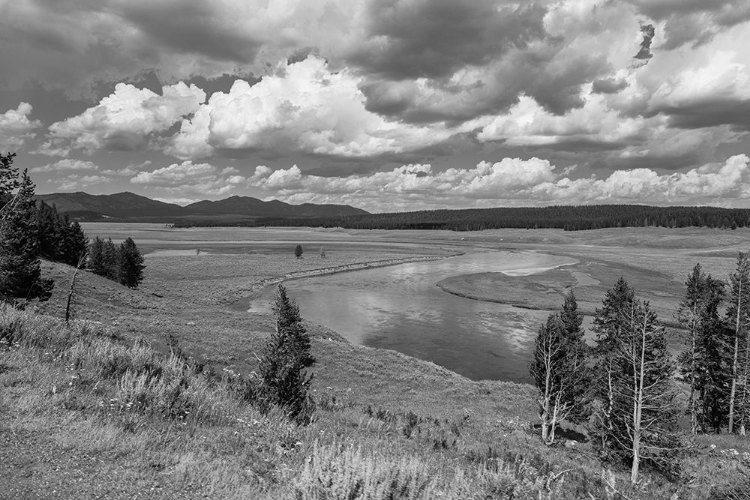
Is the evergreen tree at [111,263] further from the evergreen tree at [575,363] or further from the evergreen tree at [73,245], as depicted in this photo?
the evergreen tree at [575,363]

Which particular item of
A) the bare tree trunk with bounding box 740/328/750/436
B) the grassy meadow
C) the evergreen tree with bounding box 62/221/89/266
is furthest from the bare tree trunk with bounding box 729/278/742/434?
the evergreen tree with bounding box 62/221/89/266

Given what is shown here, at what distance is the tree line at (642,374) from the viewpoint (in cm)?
1927

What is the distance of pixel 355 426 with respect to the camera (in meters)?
11.8

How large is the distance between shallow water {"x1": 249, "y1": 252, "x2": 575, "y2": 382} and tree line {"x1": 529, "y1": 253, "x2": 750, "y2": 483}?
8187 mm

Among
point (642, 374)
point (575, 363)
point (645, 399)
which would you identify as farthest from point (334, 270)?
point (642, 374)

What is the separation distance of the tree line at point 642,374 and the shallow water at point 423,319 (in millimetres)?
8187

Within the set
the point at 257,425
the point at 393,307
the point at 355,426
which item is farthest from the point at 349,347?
the point at 257,425

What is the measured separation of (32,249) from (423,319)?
137 ft

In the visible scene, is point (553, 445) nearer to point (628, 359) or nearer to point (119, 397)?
point (628, 359)

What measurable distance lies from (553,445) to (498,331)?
1071 inches

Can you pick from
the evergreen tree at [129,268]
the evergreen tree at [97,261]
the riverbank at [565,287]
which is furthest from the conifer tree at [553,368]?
the evergreen tree at [97,261]

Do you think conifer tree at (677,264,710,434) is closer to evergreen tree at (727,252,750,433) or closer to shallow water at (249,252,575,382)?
evergreen tree at (727,252,750,433)

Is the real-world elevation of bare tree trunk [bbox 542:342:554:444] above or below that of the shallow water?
above

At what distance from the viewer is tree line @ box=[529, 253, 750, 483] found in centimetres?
1927
